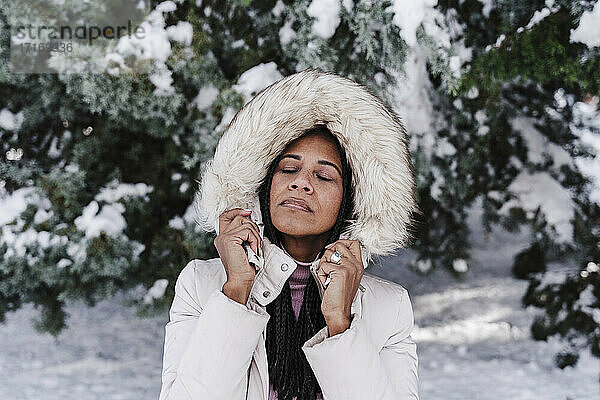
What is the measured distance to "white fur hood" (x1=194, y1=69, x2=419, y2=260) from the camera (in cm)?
154

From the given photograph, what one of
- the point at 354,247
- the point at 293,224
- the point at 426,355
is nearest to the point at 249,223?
the point at 293,224

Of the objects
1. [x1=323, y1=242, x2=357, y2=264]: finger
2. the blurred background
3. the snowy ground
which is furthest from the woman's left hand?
the snowy ground

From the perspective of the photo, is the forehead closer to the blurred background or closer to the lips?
the lips

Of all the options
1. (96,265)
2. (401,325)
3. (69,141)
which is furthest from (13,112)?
(401,325)

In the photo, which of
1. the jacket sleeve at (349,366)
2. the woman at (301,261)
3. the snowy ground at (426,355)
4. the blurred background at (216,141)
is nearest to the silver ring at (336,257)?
the woman at (301,261)

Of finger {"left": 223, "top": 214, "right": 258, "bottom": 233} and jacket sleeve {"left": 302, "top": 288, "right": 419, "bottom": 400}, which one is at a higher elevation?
finger {"left": 223, "top": 214, "right": 258, "bottom": 233}

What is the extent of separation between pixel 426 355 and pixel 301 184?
9.36 feet

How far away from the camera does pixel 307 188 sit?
1419 millimetres

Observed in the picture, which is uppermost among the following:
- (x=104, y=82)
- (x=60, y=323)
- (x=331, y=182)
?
(x=104, y=82)

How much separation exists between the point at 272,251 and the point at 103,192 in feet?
5.30

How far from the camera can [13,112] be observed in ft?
9.59

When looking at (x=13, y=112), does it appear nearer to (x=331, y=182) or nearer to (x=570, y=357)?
(x=331, y=182)

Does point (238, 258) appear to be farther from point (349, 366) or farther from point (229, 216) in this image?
point (349, 366)

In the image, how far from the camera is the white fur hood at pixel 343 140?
154cm
